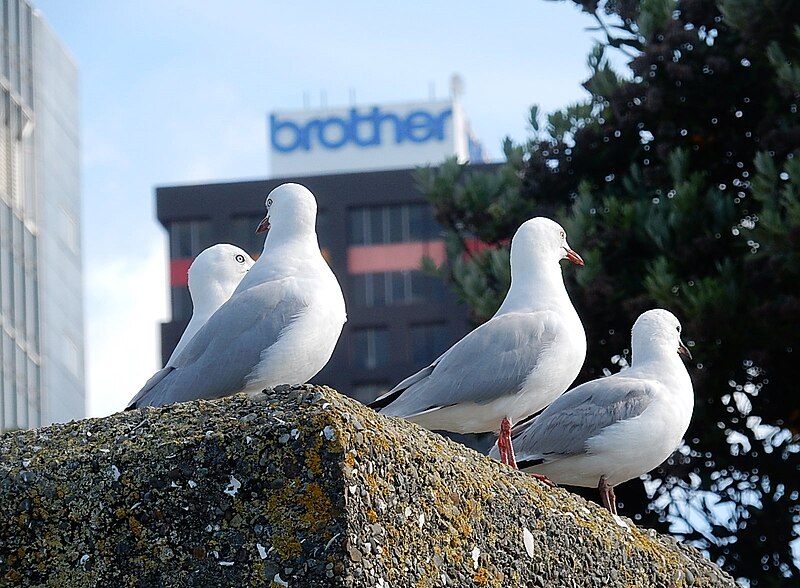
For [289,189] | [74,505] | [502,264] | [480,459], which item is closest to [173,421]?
[74,505]

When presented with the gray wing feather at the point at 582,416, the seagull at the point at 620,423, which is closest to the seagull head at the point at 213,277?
the seagull at the point at 620,423

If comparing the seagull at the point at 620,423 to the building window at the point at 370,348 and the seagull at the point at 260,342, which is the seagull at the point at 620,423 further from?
the building window at the point at 370,348

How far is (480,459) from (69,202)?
47627 mm

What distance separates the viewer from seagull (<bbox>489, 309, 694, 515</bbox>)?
7965 millimetres

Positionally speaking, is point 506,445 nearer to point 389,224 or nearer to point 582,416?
point 582,416

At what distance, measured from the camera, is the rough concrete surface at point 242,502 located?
434 cm

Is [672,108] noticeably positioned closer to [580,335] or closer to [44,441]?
[580,335]

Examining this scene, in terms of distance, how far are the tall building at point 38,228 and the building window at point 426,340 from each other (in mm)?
11556

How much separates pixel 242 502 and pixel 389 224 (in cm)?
5326

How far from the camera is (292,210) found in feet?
23.4

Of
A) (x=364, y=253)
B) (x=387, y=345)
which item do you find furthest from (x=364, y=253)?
(x=387, y=345)

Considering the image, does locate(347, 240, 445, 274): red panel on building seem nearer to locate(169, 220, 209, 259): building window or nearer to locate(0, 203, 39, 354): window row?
locate(169, 220, 209, 259): building window

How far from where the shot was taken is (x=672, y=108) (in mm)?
14891

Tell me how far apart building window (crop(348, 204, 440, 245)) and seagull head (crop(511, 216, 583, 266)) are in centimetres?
4883
